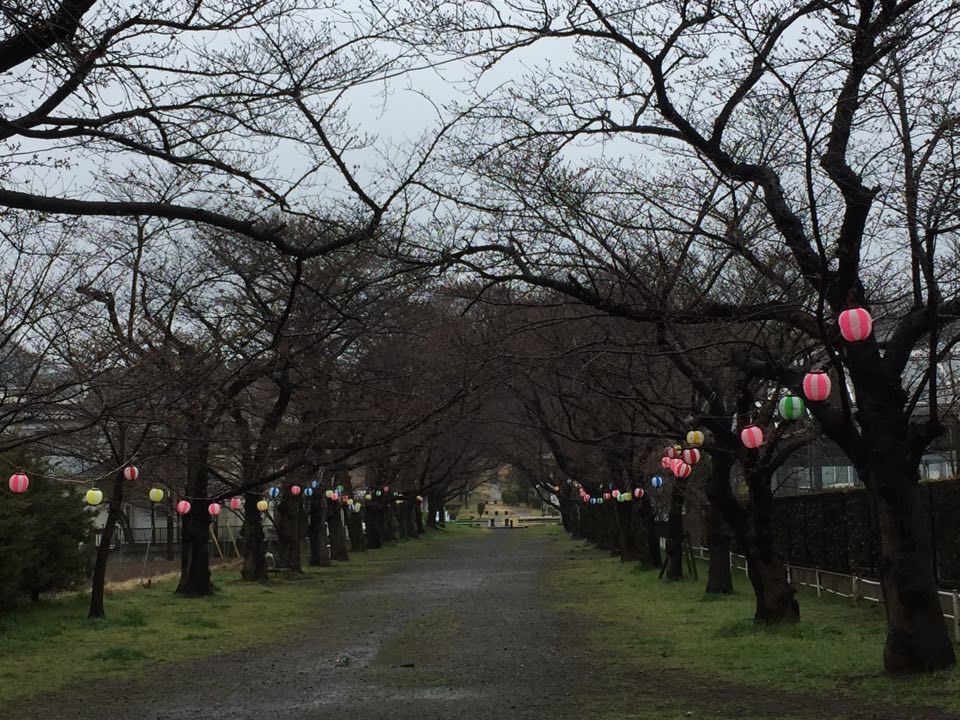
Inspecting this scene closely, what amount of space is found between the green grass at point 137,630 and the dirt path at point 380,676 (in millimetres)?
663

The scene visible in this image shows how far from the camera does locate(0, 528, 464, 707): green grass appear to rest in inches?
519

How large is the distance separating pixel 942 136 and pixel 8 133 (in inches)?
271

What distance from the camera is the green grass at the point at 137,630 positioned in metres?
13.2

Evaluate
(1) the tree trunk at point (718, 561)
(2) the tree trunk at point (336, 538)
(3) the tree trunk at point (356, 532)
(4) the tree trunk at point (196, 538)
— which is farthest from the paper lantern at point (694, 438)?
(3) the tree trunk at point (356, 532)

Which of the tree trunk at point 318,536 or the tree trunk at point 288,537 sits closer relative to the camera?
the tree trunk at point 288,537

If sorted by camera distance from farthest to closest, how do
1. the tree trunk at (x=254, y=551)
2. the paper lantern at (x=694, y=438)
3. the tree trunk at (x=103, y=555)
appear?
1. the tree trunk at (x=254, y=551)
2. the tree trunk at (x=103, y=555)
3. the paper lantern at (x=694, y=438)

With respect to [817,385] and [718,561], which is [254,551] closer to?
[718,561]

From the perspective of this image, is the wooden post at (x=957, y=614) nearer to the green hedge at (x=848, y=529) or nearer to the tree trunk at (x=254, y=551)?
the green hedge at (x=848, y=529)

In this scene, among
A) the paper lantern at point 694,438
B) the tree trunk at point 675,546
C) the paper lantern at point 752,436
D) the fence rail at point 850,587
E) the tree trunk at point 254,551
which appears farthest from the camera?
the tree trunk at point 254,551

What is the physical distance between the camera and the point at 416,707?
384 inches

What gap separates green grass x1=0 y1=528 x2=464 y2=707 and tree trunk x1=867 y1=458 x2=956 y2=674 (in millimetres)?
8155

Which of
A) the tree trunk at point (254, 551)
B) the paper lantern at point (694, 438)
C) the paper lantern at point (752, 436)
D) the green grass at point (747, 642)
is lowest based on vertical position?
the green grass at point (747, 642)

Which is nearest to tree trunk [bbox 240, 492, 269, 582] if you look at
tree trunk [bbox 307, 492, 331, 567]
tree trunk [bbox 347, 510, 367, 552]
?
tree trunk [bbox 307, 492, 331, 567]

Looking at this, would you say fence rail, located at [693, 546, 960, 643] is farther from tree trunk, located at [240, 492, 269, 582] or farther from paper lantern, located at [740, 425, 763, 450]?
tree trunk, located at [240, 492, 269, 582]
